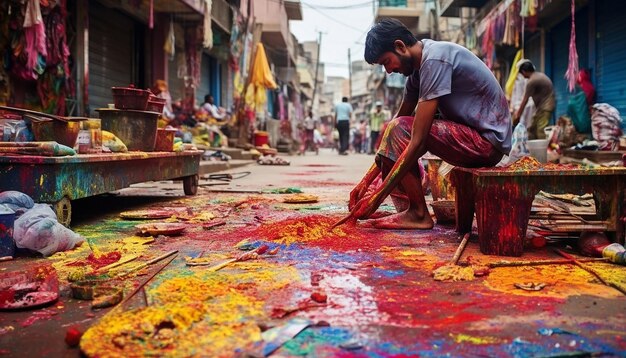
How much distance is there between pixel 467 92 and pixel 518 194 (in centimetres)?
87

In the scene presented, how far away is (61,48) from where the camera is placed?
8.34 m

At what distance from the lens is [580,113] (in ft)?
37.1

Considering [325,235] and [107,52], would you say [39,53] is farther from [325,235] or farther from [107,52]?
[325,235]

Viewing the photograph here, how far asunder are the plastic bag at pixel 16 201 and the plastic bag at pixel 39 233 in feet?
0.25

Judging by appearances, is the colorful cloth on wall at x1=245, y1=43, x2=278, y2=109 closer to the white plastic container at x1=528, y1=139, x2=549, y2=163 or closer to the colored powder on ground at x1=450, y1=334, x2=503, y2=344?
the white plastic container at x1=528, y1=139, x2=549, y2=163

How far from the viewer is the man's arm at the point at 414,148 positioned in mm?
3172

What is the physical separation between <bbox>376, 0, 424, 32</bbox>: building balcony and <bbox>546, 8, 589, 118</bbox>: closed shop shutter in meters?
12.3

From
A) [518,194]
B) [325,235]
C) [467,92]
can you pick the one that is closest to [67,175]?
[325,235]

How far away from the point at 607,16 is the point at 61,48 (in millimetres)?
10671

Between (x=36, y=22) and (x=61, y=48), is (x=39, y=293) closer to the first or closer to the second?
(x=36, y=22)

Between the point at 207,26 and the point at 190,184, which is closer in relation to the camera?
the point at 190,184

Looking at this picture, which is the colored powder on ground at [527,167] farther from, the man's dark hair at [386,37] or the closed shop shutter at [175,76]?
the closed shop shutter at [175,76]

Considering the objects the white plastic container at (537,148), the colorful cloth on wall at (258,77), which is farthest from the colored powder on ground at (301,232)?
the colorful cloth on wall at (258,77)

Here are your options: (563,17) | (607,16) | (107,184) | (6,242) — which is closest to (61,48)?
(107,184)
